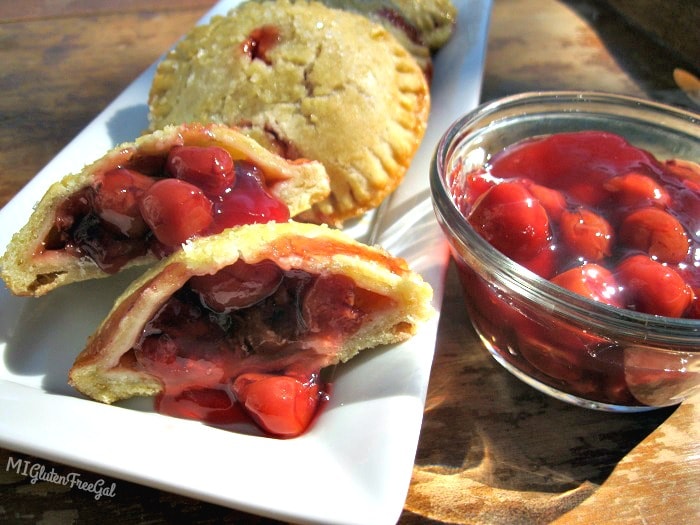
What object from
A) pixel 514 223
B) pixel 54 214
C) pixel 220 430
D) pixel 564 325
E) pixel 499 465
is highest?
pixel 54 214

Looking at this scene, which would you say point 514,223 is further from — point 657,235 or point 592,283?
point 657,235

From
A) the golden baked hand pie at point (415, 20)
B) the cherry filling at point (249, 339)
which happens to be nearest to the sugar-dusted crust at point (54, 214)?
the cherry filling at point (249, 339)

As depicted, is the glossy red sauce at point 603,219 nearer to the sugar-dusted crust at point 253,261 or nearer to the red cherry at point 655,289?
the red cherry at point 655,289

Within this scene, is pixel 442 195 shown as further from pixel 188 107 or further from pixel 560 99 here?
pixel 188 107

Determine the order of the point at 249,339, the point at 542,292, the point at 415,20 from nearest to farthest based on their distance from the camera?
1. the point at 542,292
2. the point at 249,339
3. the point at 415,20

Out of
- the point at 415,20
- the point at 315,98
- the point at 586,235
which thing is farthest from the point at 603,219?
the point at 415,20

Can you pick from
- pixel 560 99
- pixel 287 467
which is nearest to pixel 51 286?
pixel 287 467
